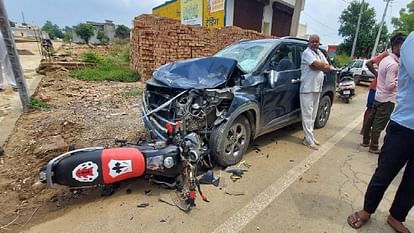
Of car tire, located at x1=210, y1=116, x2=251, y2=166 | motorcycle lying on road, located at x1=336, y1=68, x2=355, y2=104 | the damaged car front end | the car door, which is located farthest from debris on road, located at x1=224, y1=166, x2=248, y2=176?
motorcycle lying on road, located at x1=336, y1=68, x2=355, y2=104

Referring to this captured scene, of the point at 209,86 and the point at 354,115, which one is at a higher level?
the point at 209,86

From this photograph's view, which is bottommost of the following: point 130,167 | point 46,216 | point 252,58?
point 46,216

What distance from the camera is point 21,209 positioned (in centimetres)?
265

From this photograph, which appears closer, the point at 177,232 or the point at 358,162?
the point at 177,232

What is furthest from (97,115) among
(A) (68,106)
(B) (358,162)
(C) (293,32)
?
(C) (293,32)

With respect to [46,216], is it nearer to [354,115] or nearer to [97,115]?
[97,115]

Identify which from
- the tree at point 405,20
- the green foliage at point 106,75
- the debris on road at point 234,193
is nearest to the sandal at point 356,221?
the debris on road at point 234,193

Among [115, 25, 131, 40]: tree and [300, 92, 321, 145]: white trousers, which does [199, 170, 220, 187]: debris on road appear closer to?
[300, 92, 321, 145]: white trousers

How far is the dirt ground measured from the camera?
9.11 ft

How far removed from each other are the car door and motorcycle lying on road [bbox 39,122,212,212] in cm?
161

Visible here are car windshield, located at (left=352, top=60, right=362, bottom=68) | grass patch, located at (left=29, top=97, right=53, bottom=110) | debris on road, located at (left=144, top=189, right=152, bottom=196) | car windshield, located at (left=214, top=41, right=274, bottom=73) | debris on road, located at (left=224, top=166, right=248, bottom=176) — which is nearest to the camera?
debris on road, located at (left=144, top=189, right=152, bottom=196)

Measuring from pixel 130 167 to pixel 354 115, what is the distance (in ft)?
21.7

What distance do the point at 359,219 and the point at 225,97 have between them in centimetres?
198

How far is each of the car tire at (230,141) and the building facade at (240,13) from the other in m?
12.5
